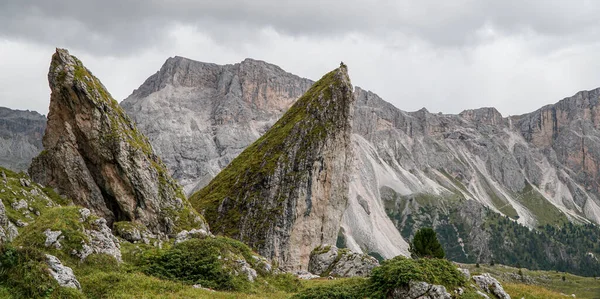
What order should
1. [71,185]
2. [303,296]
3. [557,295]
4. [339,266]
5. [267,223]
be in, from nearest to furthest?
[303,296] → [557,295] → [71,185] → [339,266] → [267,223]

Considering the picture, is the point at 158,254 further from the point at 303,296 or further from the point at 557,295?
the point at 557,295

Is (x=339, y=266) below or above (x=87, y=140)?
below

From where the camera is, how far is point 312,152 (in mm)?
68688

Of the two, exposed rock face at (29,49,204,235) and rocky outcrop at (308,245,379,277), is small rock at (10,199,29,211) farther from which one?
rocky outcrop at (308,245,379,277)

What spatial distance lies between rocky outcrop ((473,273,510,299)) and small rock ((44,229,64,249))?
23.3 metres

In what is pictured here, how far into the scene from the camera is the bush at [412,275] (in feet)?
72.8

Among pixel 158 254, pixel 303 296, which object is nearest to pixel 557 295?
pixel 303 296

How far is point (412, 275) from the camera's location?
869 inches

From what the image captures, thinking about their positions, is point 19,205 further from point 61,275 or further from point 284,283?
point 284,283

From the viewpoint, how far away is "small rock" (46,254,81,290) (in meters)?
18.6

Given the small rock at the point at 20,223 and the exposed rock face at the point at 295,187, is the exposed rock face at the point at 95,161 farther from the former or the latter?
the exposed rock face at the point at 295,187

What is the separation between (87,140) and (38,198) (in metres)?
8.64

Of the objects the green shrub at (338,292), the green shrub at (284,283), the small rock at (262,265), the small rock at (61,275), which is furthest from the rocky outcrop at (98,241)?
the green shrub at (338,292)

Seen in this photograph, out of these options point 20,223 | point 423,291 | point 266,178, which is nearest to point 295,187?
point 266,178
